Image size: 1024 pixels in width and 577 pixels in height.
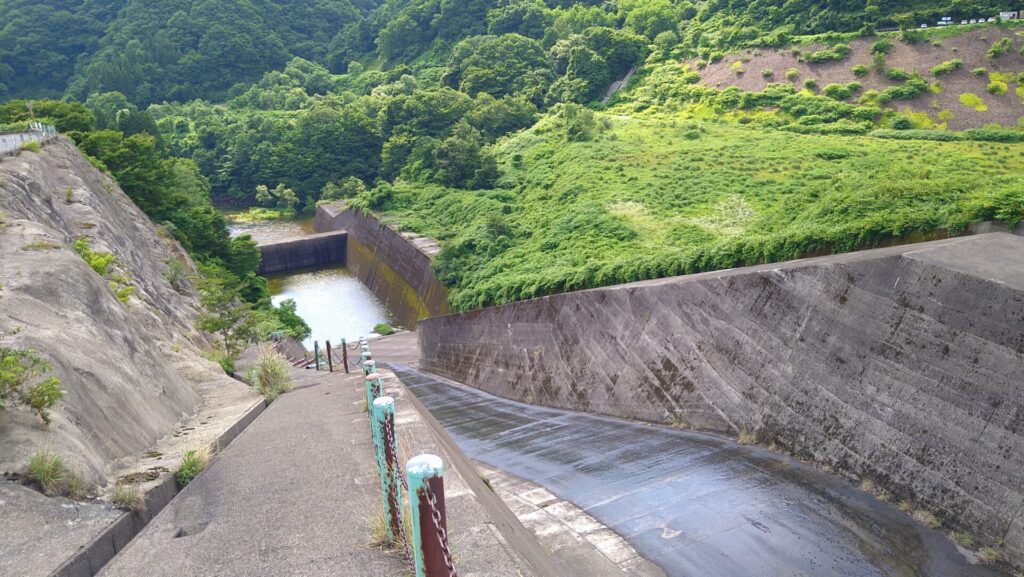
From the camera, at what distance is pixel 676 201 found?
2470 centimetres

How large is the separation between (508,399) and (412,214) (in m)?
20.9

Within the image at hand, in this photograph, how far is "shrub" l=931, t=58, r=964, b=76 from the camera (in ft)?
107

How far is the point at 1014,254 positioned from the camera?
698cm

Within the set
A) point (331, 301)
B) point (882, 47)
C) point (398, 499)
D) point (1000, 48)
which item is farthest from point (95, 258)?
point (1000, 48)

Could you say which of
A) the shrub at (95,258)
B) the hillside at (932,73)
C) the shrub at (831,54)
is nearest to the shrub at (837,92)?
the hillside at (932,73)

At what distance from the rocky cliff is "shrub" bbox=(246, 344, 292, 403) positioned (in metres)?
0.28

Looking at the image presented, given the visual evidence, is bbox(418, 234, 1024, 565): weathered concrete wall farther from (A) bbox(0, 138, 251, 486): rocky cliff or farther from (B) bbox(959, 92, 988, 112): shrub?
(B) bbox(959, 92, 988, 112): shrub

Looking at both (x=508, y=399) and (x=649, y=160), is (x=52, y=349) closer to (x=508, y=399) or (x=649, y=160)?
(x=508, y=399)

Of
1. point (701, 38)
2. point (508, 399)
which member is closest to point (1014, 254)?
point (508, 399)

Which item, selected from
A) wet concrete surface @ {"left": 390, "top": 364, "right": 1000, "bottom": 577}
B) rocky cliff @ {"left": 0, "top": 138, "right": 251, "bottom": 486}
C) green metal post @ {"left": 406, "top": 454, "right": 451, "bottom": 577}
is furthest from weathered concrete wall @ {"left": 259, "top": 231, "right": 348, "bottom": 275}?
green metal post @ {"left": 406, "top": 454, "right": 451, "bottom": 577}

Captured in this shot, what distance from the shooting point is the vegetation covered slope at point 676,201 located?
1036cm

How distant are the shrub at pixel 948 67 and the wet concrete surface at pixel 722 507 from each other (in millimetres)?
31717

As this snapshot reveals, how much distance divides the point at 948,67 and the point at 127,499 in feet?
126

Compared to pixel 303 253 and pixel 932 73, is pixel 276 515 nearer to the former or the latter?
pixel 303 253
